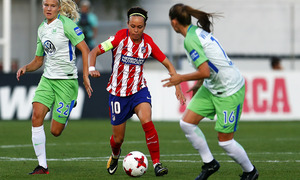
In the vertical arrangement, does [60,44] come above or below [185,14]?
below

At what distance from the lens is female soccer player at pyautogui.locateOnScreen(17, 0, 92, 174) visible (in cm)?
927

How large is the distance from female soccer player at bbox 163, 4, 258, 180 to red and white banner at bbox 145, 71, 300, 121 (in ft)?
34.0

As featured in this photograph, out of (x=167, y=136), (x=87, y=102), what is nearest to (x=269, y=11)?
(x=87, y=102)

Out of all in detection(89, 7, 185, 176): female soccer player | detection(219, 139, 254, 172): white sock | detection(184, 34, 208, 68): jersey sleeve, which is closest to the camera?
detection(184, 34, 208, 68): jersey sleeve

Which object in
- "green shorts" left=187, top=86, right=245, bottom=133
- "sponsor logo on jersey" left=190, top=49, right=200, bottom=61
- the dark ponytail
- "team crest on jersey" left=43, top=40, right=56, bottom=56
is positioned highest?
the dark ponytail

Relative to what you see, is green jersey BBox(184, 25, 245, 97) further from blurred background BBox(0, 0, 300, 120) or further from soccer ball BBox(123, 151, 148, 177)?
blurred background BBox(0, 0, 300, 120)

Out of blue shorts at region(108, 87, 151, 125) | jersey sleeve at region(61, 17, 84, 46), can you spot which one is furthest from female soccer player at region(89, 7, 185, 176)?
jersey sleeve at region(61, 17, 84, 46)

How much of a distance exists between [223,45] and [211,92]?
50.5 feet

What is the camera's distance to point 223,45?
2348 cm

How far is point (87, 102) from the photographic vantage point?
61.4 feet

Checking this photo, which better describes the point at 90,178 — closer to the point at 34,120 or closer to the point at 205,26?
the point at 34,120

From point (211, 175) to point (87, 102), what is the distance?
Answer: 33.1 feet

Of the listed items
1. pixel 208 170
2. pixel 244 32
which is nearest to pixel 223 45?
pixel 244 32

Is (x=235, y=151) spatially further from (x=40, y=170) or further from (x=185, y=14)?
(x=40, y=170)
